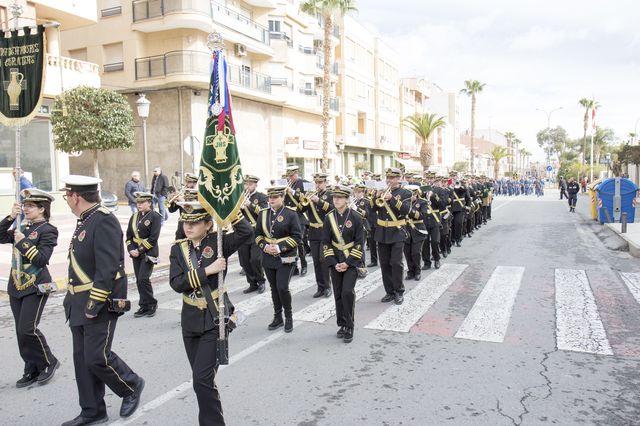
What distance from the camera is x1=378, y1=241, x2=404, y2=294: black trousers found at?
8414 millimetres

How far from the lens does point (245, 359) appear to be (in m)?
5.91

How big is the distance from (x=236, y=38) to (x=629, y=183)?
20.7m

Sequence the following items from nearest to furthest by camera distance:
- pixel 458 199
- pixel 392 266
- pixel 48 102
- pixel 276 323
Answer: pixel 276 323
pixel 392 266
pixel 458 199
pixel 48 102

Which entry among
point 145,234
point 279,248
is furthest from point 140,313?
point 279,248

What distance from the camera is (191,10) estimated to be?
2619 centimetres

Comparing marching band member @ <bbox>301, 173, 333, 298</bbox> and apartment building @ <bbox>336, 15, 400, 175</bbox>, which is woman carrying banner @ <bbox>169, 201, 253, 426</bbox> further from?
apartment building @ <bbox>336, 15, 400, 175</bbox>

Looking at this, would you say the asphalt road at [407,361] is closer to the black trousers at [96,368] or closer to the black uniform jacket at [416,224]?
the black trousers at [96,368]

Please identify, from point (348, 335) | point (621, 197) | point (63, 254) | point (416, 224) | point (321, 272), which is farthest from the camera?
point (621, 197)

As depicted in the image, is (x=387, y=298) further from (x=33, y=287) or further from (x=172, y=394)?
(x=33, y=287)

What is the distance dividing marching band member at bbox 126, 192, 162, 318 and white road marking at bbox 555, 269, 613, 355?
5550 mm

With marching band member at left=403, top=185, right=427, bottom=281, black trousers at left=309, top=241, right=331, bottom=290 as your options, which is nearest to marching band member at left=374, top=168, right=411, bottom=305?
black trousers at left=309, top=241, right=331, bottom=290

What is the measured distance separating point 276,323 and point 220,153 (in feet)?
10.9

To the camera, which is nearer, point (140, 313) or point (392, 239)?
point (140, 313)

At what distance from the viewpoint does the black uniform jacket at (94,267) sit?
4207 mm
